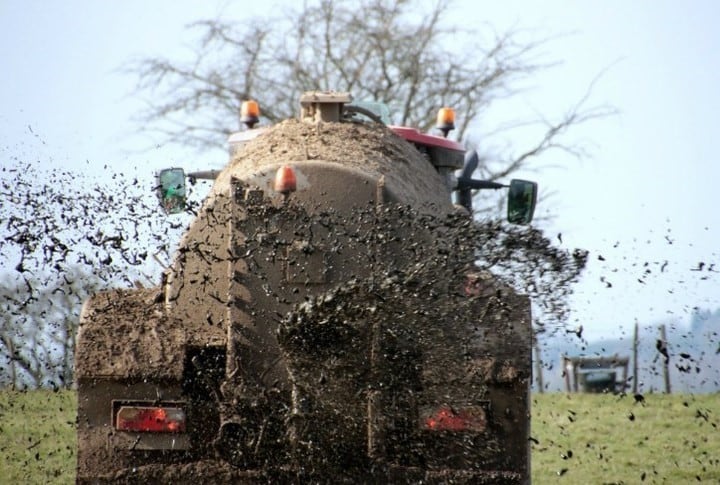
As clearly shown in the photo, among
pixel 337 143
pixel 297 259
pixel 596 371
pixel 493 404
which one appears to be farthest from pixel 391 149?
pixel 596 371

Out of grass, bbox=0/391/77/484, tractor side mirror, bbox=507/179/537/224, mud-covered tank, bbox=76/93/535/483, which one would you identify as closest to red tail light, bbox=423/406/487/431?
mud-covered tank, bbox=76/93/535/483

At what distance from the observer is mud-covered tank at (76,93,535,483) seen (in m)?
6.11

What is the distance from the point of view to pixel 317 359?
20.0ft

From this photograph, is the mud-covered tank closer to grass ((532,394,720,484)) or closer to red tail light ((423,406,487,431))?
red tail light ((423,406,487,431))

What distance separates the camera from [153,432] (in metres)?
6.21

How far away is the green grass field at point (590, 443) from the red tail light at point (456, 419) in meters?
2.02

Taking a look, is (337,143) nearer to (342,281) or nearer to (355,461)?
(342,281)

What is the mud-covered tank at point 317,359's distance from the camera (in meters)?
6.11

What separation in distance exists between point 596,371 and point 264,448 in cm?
1070

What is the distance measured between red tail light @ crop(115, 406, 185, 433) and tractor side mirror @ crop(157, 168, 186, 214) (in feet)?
4.49

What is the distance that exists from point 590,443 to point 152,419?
5.58m

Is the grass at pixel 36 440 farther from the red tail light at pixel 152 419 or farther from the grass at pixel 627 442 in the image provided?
the grass at pixel 627 442

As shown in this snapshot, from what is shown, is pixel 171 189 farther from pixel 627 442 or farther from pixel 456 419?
pixel 627 442

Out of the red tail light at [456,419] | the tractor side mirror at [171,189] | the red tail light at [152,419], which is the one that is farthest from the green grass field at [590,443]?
the red tail light at [152,419]
